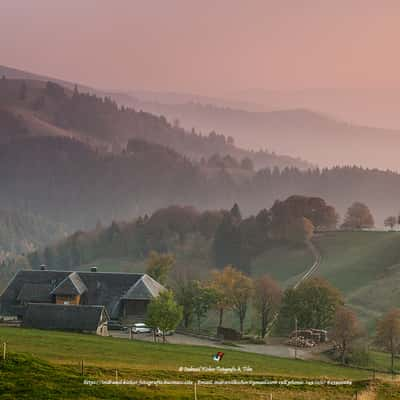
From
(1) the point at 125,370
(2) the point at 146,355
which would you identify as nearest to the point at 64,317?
(2) the point at 146,355

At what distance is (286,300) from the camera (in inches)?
3317

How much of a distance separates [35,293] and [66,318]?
50.9ft

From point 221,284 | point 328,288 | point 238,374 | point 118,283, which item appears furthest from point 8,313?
point 238,374

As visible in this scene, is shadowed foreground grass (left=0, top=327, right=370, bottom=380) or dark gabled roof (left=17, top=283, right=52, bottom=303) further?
dark gabled roof (left=17, top=283, right=52, bottom=303)

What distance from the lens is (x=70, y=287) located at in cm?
8331

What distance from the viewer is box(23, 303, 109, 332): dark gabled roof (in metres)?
69.9

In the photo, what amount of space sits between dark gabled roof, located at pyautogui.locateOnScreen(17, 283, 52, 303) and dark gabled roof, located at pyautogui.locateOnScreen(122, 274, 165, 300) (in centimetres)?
928

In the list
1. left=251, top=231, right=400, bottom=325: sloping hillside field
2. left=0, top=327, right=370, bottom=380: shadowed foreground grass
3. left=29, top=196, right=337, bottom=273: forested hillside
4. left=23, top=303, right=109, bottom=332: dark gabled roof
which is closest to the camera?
left=0, top=327, right=370, bottom=380: shadowed foreground grass

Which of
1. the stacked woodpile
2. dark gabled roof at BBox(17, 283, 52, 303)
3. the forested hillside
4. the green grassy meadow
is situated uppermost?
the forested hillside

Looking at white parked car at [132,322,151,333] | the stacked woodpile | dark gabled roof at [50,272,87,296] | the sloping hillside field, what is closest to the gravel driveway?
white parked car at [132,322,151,333]

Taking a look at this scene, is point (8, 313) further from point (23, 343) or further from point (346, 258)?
point (346, 258)

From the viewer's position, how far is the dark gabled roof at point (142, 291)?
82.1m

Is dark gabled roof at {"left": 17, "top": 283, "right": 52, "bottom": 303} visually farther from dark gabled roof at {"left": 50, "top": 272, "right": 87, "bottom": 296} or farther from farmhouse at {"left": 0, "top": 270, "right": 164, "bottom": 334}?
dark gabled roof at {"left": 50, "top": 272, "right": 87, "bottom": 296}

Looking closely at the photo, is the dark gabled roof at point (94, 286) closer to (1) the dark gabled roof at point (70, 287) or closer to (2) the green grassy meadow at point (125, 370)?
(1) the dark gabled roof at point (70, 287)
